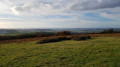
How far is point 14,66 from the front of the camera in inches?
183

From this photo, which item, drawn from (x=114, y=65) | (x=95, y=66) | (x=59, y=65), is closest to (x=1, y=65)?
(x=59, y=65)

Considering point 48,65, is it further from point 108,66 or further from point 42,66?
point 108,66

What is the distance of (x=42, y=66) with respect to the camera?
4586 millimetres

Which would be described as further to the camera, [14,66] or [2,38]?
[2,38]

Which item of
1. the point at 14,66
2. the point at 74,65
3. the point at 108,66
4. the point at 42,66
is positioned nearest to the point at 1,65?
the point at 14,66

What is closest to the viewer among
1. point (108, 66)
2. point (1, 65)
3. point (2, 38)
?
point (108, 66)

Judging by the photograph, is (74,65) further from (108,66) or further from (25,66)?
(25,66)

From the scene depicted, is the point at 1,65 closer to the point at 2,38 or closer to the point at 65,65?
the point at 65,65

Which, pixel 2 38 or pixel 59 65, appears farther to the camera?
pixel 2 38

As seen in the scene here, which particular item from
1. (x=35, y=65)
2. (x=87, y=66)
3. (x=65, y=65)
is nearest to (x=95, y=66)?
(x=87, y=66)

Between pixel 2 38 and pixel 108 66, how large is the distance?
58.0 ft

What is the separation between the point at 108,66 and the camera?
4434 mm

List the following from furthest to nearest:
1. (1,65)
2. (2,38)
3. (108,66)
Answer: (2,38) < (1,65) < (108,66)

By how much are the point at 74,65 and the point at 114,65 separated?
178 cm
